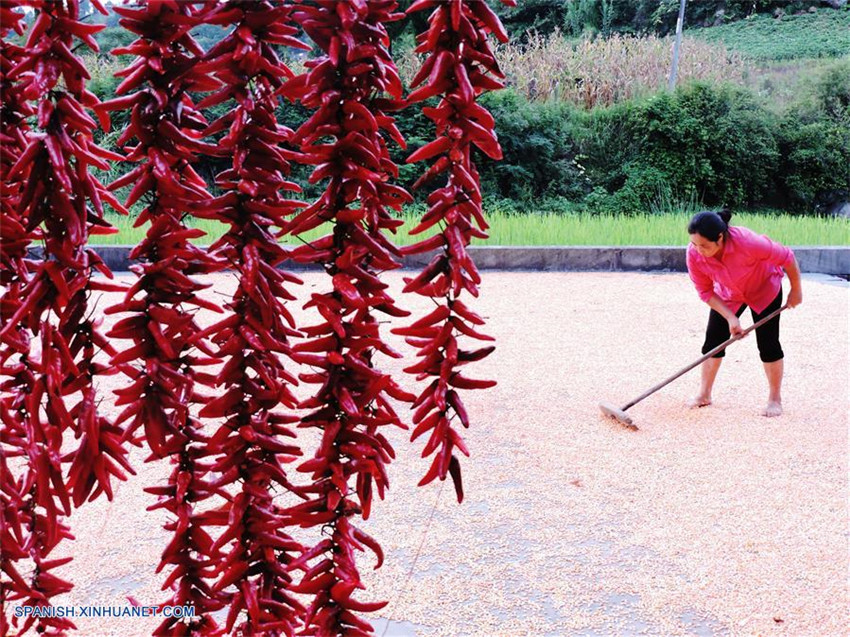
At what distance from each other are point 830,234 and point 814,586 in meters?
8.54

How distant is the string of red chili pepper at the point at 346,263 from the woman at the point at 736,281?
3.56 metres

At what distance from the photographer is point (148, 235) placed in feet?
3.63

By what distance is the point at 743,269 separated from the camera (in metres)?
4.58

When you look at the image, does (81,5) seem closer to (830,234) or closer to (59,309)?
(59,309)

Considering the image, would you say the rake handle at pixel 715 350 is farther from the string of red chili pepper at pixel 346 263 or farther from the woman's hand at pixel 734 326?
the string of red chili pepper at pixel 346 263

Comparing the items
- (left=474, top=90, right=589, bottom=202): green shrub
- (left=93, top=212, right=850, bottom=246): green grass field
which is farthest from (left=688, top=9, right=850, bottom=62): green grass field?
(left=93, top=212, right=850, bottom=246): green grass field

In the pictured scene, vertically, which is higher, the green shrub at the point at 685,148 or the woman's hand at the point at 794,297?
the woman's hand at the point at 794,297

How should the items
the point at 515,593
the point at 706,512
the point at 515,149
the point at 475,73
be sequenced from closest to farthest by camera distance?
the point at 475,73, the point at 515,593, the point at 706,512, the point at 515,149

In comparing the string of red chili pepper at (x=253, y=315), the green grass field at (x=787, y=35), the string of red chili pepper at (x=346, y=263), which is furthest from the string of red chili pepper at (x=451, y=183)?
the green grass field at (x=787, y=35)

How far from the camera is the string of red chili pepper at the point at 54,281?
104cm

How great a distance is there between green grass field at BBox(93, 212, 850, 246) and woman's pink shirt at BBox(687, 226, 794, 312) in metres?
5.01

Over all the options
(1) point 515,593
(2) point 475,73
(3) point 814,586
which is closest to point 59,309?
(2) point 475,73

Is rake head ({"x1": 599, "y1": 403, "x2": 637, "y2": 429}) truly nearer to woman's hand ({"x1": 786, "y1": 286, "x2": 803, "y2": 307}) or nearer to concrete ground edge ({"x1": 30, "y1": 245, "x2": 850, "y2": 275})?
woman's hand ({"x1": 786, "y1": 286, "x2": 803, "y2": 307})

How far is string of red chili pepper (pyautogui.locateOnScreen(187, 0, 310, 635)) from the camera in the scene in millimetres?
1071
